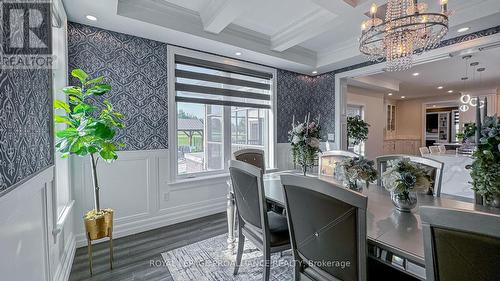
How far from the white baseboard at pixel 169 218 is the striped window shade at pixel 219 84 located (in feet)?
5.19

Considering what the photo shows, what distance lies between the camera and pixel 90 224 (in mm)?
2035

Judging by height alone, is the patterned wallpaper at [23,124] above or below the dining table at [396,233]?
above

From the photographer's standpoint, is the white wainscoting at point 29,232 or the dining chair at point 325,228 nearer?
the white wainscoting at point 29,232

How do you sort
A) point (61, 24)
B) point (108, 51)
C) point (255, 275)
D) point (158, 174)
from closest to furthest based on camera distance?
point (255, 275), point (61, 24), point (108, 51), point (158, 174)

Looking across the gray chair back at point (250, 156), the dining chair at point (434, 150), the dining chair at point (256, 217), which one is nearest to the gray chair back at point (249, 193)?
the dining chair at point (256, 217)

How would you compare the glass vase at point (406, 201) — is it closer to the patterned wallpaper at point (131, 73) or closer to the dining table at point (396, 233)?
the dining table at point (396, 233)

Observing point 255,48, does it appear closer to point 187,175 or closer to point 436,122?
point 187,175

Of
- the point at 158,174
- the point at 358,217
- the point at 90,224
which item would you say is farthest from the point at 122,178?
the point at 358,217

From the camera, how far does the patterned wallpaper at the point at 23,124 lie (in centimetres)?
87

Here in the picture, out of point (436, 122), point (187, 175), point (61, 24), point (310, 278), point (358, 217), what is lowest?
Result: point (310, 278)

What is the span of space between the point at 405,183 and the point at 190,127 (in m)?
2.78

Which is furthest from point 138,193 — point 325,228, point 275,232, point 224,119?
point 325,228

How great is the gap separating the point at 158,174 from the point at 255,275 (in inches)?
71.1
